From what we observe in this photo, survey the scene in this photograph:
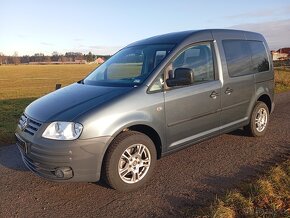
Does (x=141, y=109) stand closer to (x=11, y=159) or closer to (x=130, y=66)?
(x=130, y=66)

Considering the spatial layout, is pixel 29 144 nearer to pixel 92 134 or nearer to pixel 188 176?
pixel 92 134

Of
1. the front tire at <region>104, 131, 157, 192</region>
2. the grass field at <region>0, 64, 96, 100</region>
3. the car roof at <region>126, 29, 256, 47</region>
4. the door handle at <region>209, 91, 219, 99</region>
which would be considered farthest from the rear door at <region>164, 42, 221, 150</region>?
the grass field at <region>0, 64, 96, 100</region>

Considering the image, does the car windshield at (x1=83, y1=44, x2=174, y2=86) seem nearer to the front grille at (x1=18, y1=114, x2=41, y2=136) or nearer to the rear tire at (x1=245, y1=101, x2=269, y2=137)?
the front grille at (x1=18, y1=114, x2=41, y2=136)

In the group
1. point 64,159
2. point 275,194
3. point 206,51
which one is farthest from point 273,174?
point 64,159

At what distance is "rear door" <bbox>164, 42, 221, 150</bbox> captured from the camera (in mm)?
4406

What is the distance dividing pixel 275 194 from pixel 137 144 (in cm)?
164

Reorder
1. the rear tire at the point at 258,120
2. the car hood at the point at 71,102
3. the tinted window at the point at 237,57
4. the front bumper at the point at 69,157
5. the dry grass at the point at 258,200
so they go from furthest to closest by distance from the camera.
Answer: the rear tire at the point at 258,120, the tinted window at the point at 237,57, the car hood at the point at 71,102, the front bumper at the point at 69,157, the dry grass at the point at 258,200

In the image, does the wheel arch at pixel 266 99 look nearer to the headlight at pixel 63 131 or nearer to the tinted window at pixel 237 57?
the tinted window at pixel 237 57

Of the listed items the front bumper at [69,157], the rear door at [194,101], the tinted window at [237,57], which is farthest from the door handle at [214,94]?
the front bumper at [69,157]

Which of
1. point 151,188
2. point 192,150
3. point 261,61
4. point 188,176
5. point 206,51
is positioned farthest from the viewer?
point 261,61

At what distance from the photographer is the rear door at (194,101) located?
173 inches

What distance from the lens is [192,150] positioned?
18.1 ft

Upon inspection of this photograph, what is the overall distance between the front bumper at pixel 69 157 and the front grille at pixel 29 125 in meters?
0.10

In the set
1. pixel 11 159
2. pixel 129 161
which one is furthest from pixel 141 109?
pixel 11 159
